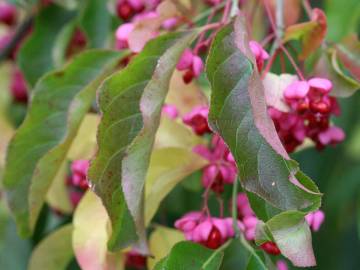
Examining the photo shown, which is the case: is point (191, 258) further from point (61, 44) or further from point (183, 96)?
point (61, 44)

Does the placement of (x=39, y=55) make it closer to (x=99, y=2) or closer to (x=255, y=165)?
(x=99, y=2)

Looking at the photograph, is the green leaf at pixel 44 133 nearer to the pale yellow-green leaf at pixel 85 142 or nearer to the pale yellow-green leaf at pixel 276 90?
the pale yellow-green leaf at pixel 85 142

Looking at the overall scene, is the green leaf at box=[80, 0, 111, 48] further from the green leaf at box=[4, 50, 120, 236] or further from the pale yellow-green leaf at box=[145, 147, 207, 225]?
the pale yellow-green leaf at box=[145, 147, 207, 225]


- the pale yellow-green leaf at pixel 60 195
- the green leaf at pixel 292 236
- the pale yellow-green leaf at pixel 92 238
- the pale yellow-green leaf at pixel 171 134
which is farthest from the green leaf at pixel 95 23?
the green leaf at pixel 292 236

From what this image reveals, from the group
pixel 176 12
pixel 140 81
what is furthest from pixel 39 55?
pixel 140 81

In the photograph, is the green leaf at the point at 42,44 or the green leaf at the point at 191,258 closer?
the green leaf at the point at 191,258
